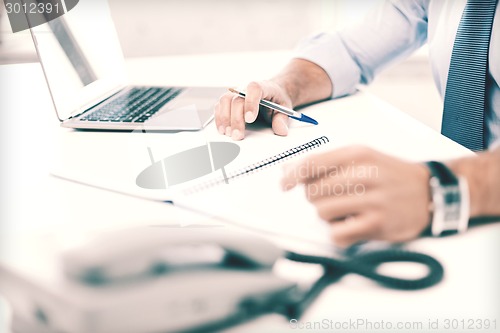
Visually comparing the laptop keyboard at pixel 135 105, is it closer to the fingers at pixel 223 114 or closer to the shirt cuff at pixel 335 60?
the fingers at pixel 223 114

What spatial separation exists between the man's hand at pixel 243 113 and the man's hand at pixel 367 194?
22cm

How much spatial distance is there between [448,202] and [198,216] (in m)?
0.18

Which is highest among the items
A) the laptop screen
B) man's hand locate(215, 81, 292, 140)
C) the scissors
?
the laptop screen

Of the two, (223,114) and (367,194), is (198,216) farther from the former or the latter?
(223,114)

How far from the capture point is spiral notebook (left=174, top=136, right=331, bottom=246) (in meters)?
0.30

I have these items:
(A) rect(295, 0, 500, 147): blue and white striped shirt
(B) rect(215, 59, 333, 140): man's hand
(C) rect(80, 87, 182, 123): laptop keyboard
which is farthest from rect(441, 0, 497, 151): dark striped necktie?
(C) rect(80, 87, 182, 123): laptop keyboard

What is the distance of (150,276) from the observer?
0.69ft

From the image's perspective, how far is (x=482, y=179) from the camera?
30 centimetres

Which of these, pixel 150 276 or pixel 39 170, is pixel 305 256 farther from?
pixel 39 170

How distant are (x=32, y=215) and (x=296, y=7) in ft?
3.19

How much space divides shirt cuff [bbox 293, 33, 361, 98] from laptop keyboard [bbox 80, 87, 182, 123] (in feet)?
0.76

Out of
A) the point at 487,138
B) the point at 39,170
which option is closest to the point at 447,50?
the point at 487,138

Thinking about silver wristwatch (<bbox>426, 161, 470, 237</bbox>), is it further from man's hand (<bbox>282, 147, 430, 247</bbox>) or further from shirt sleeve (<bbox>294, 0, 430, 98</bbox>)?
shirt sleeve (<bbox>294, 0, 430, 98</bbox>)

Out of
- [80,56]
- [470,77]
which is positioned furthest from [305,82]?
[80,56]
